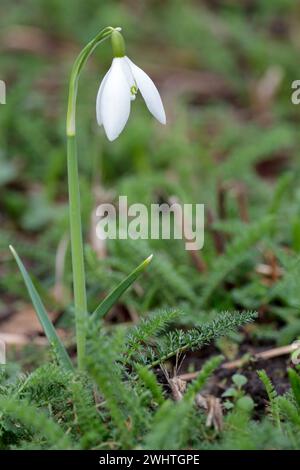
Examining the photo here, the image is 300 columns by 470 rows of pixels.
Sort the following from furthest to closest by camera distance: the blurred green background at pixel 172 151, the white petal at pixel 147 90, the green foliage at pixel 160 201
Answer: the blurred green background at pixel 172 151 < the white petal at pixel 147 90 < the green foliage at pixel 160 201

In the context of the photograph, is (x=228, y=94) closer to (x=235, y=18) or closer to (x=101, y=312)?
(x=235, y=18)

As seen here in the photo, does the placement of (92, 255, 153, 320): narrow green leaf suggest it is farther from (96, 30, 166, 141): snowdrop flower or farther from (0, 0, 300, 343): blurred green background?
(0, 0, 300, 343): blurred green background

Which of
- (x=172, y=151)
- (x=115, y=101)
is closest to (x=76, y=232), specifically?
(x=115, y=101)

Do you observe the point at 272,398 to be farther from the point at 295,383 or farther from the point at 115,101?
the point at 115,101

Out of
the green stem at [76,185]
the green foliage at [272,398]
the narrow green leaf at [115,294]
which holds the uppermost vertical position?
the green stem at [76,185]

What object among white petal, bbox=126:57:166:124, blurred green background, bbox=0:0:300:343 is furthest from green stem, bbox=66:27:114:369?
blurred green background, bbox=0:0:300:343

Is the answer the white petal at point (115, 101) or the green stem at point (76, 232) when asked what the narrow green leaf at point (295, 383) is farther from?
the white petal at point (115, 101)

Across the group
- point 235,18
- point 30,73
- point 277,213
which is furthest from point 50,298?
point 235,18

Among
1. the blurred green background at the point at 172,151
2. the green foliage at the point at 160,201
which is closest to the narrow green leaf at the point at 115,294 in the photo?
the green foliage at the point at 160,201
